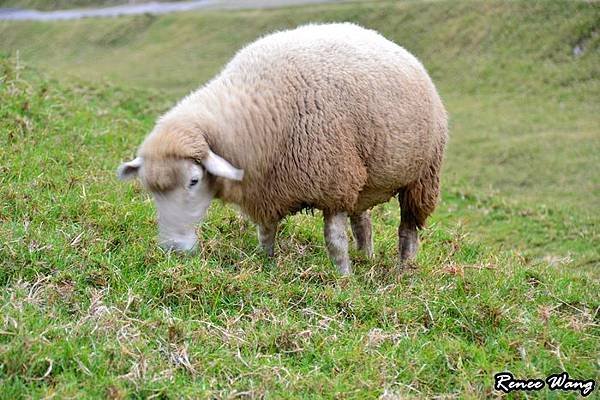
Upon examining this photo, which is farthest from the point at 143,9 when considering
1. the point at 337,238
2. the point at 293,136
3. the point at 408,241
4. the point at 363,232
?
the point at 337,238

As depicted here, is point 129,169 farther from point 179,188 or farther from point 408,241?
point 408,241

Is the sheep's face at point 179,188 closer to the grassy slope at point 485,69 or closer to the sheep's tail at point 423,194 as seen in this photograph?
the sheep's tail at point 423,194

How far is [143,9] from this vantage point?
39.2 metres

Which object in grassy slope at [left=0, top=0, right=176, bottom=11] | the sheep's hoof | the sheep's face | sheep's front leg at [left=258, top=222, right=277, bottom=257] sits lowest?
grassy slope at [left=0, top=0, right=176, bottom=11]

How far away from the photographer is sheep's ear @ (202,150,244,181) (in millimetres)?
5262

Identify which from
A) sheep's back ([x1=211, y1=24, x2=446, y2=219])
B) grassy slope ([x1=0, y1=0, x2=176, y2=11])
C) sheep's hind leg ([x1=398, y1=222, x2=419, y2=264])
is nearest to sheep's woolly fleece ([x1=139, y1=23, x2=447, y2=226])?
sheep's back ([x1=211, y1=24, x2=446, y2=219])

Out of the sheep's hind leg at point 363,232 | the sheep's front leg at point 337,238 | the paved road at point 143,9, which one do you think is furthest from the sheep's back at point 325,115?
the paved road at point 143,9

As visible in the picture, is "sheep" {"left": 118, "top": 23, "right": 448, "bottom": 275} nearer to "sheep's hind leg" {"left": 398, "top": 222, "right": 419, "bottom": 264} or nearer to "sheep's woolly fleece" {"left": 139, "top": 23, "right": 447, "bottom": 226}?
"sheep's woolly fleece" {"left": 139, "top": 23, "right": 447, "bottom": 226}

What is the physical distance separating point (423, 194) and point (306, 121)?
5.11 feet

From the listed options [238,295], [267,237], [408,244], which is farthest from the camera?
[408,244]

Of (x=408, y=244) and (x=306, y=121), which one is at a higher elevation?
(x=306, y=121)

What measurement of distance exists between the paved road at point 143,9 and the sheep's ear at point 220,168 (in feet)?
87.1

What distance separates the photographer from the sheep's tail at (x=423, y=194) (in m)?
6.61

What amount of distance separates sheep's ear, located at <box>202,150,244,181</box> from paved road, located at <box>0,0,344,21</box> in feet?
87.1
